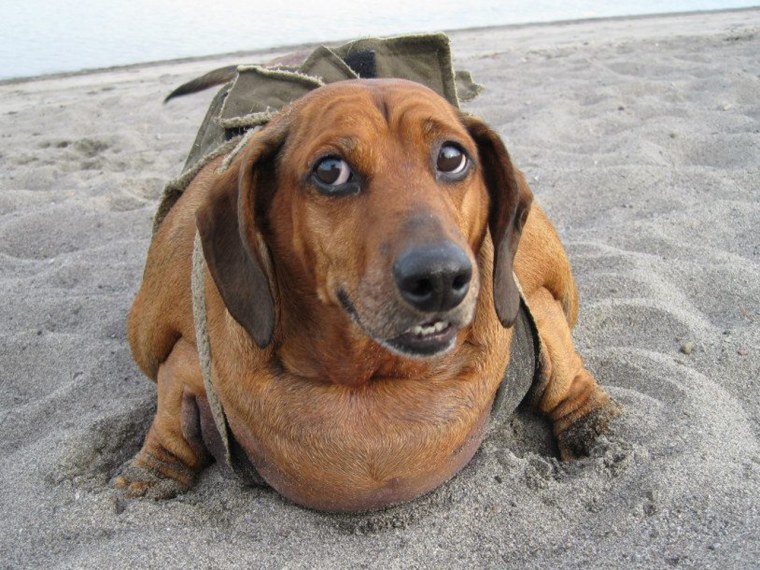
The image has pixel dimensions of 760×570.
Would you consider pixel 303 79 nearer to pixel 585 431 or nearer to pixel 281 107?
pixel 281 107

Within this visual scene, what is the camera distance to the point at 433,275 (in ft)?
5.15

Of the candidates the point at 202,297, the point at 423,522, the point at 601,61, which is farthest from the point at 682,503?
the point at 601,61

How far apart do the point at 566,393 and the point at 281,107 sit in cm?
137

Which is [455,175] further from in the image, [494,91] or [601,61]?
[601,61]

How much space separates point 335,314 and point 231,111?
120cm

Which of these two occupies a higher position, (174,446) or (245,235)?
(245,235)

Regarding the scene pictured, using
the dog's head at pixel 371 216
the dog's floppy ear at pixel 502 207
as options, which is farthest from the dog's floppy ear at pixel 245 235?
the dog's floppy ear at pixel 502 207

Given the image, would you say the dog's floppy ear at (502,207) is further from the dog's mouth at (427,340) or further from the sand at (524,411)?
the sand at (524,411)

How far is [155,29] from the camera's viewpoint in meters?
12.9

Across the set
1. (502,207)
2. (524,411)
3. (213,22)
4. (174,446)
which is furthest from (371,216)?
(213,22)

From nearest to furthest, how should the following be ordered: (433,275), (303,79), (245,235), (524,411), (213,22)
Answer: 1. (433,275)
2. (245,235)
3. (524,411)
4. (303,79)
5. (213,22)

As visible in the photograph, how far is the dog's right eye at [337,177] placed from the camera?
1812 mm

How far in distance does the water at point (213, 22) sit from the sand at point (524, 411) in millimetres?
5653

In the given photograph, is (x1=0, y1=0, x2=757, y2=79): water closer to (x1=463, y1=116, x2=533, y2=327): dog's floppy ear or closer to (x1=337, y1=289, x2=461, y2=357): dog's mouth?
(x1=463, y1=116, x2=533, y2=327): dog's floppy ear
